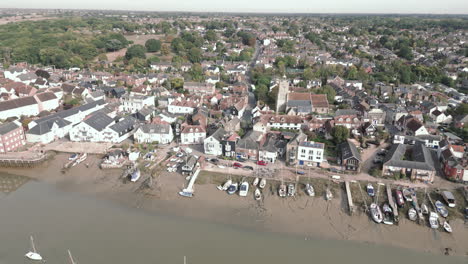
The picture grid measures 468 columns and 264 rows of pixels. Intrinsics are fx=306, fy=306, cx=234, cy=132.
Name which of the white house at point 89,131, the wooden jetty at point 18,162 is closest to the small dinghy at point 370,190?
the white house at point 89,131

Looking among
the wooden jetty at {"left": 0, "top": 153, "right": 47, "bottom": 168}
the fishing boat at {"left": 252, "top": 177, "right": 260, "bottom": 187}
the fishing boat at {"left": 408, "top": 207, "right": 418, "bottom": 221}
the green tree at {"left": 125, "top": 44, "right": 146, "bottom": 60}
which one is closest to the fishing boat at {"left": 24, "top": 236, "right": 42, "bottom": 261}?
the wooden jetty at {"left": 0, "top": 153, "right": 47, "bottom": 168}

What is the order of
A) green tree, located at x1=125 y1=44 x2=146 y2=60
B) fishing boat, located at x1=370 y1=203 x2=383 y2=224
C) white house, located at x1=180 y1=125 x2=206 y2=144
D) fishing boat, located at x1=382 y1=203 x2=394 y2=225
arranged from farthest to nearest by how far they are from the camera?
green tree, located at x1=125 y1=44 x2=146 y2=60 < white house, located at x1=180 y1=125 x2=206 y2=144 < fishing boat, located at x1=370 y1=203 x2=383 y2=224 < fishing boat, located at x1=382 y1=203 x2=394 y2=225

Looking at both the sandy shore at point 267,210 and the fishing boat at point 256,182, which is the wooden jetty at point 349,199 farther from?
the fishing boat at point 256,182

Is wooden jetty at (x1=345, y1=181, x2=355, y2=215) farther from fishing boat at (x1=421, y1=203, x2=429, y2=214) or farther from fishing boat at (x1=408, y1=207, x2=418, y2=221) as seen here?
fishing boat at (x1=421, y1=203, x2=429, y2=214)

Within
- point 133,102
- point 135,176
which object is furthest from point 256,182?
point 133,102

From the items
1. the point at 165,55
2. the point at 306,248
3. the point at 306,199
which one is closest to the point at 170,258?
the point at 306,248
